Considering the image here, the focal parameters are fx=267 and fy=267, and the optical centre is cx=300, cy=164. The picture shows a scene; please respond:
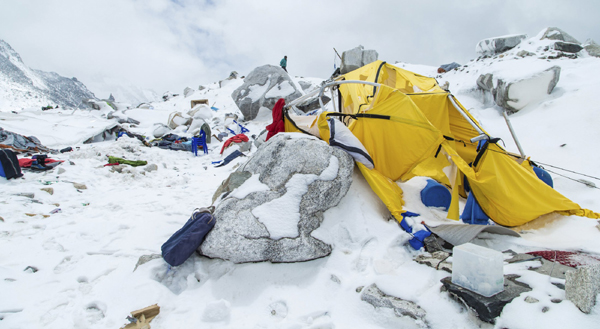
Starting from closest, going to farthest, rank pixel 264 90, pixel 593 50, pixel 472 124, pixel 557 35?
pixel 472 124, pixel 593 50, pixel 557 35, pixel 264 90

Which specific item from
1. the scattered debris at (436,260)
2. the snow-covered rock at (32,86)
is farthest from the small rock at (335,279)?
the snow-covered rock at (32,86)

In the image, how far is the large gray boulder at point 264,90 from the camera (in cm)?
1258

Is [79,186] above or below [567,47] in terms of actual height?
below

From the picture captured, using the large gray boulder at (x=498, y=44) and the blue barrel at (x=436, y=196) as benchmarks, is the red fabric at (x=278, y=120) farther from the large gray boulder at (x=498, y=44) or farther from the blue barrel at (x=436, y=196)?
the large gray boulder at (x=498, y=44)

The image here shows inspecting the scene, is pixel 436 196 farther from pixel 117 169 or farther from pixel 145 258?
pixel 117 169

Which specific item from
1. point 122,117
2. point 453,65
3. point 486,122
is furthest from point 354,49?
point 122,117

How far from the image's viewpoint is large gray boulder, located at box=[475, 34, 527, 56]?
41.7 ft

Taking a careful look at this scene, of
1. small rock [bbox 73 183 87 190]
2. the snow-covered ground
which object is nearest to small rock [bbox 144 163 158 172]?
the snow-covered ground

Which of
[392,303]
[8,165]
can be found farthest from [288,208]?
[8,165]

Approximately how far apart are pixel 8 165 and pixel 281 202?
534 centimetres

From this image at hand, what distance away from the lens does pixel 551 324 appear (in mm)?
1472

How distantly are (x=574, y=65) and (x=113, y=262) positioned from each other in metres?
13.1

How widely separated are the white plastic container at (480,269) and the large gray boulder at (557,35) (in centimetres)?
1472

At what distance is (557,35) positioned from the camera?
11.4 m
